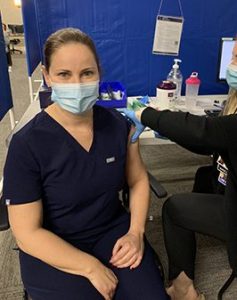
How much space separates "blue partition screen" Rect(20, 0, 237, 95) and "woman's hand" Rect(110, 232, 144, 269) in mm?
1381

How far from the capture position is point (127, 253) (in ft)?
3.78

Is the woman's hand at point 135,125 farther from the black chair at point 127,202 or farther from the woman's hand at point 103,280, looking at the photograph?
the woman's hand at point 103,280

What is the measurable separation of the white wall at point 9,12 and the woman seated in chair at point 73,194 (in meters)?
9.30

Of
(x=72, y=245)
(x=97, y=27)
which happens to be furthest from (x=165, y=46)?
(x=72, y=245)

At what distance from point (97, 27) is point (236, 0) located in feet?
3.28

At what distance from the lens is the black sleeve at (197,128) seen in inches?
41.0

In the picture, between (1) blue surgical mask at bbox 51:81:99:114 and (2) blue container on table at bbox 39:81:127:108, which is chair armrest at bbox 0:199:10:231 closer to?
(1) blue surgical mask at bbox 51:81:99:114

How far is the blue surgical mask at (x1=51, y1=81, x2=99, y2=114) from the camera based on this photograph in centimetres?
112

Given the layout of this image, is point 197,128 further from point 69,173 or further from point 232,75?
point 69,173

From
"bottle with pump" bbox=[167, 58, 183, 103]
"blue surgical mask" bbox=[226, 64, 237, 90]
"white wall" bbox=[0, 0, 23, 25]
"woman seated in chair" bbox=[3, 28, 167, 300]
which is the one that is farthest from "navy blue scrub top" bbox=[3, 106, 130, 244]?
"white wall" bbox=[0, 0, 23, 25]

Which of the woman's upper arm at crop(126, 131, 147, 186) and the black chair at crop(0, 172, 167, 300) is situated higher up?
the woman's upper arm at crop(126, 131, 147, 186)

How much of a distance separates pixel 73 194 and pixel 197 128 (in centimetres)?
51

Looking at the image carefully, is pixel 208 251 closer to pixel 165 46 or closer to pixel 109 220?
pixel 109 220

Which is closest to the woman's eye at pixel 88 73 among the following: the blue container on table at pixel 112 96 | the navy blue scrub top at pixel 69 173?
the navy blue scrub top at pixel 69 173
